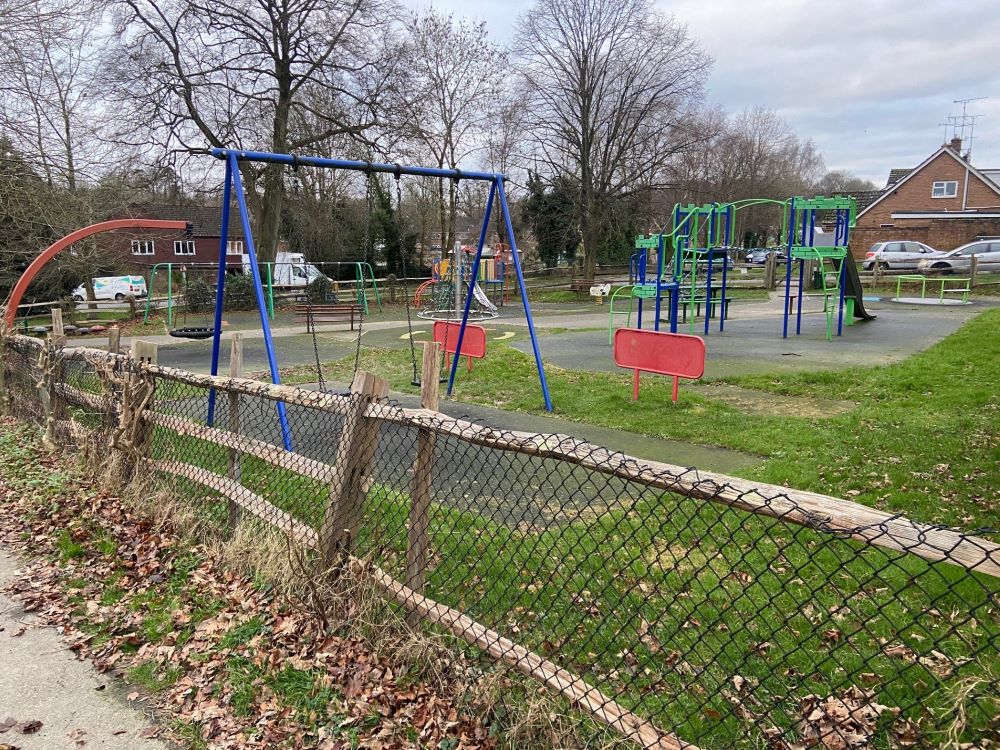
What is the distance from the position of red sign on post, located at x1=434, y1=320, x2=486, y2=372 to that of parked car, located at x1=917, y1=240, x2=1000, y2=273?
2358 centimetres

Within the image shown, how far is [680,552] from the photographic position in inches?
152

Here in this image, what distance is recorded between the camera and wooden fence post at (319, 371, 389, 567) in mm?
3086

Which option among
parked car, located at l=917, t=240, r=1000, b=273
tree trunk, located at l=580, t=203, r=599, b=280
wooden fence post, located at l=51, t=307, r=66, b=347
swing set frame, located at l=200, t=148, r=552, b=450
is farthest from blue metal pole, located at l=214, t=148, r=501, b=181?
parked car, located at l=917, t=240, r=1000, b=273

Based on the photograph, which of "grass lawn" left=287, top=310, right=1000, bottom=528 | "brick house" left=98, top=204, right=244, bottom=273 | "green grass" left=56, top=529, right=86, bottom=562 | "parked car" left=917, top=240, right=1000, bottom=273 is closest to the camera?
"green grass" left=56, top=529, right=86, bottom=562

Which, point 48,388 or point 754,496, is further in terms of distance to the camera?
point 48,388

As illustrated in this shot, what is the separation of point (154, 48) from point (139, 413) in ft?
71.4

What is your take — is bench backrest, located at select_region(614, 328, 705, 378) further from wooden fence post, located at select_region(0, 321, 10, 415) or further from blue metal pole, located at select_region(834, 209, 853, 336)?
blue metal pole, located at select_region(834, 209, 853, 336)

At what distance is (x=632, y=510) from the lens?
11.8ft

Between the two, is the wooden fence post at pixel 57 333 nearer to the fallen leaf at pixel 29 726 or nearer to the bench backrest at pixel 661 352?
the fallen leaf at pixel 29 726

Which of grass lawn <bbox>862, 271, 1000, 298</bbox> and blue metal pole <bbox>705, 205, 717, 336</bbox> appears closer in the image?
blue metal pole <bbox>705, 205, 717, 336</bbox>

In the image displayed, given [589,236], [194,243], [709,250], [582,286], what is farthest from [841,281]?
[194,243]

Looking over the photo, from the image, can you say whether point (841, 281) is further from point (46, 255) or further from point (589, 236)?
point (589, 236)

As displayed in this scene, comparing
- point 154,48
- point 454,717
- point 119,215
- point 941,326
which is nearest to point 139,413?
point 454,717

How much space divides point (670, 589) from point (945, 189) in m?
50.6
